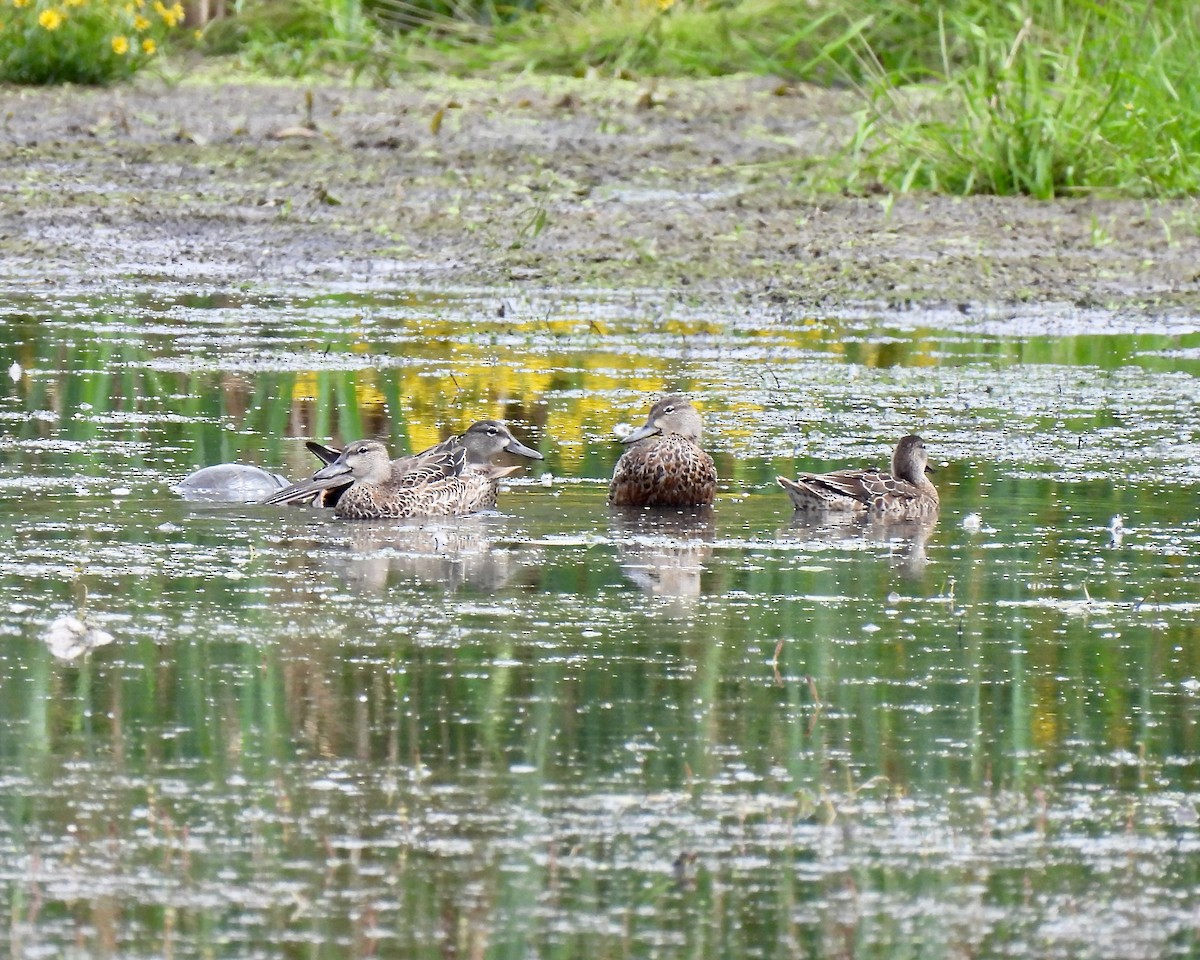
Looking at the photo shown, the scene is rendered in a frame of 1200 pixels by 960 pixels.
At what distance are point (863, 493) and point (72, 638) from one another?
108 inches

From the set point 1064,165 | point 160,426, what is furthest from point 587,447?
point 1064,165

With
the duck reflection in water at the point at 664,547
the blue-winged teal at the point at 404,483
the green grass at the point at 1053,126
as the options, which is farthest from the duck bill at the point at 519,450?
the green grass at the point at 1053,126

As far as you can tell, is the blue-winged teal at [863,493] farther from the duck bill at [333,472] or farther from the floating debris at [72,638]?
the floating debris at [72,638]

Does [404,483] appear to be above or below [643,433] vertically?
below

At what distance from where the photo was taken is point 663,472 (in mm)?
7320

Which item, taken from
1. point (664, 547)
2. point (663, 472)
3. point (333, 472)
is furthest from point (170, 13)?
point (664, 547)

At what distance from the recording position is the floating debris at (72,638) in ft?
17.0

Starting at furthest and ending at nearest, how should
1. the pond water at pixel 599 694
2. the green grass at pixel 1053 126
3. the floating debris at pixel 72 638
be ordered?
the green grass at pixel 1053 126 < the floating debris at pixel 72 638 < the pond water at pixel 599 694

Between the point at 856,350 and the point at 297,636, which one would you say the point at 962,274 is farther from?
the point at 297,636

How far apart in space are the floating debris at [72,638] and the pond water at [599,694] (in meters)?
0.04

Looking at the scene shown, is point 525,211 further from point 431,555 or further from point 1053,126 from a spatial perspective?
point 431,555

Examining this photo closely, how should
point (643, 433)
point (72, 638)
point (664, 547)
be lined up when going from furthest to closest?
point (643, 433), point (664, 547), point (72, 638)

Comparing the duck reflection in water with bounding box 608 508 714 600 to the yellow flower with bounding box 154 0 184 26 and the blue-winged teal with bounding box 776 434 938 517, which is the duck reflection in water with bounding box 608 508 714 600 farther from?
the yellow flower with bounding box 154 0 184 26

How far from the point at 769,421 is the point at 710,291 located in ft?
11.7
